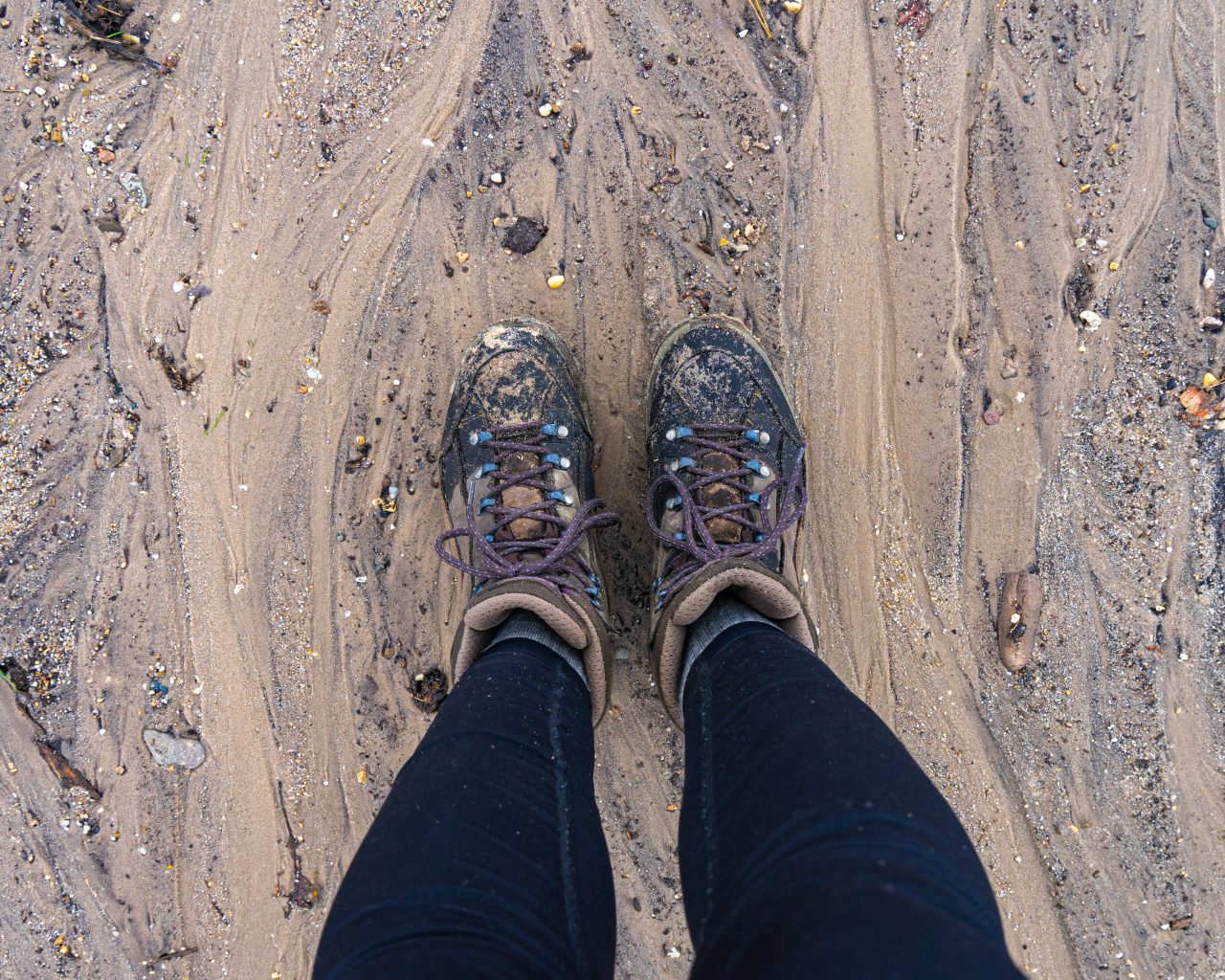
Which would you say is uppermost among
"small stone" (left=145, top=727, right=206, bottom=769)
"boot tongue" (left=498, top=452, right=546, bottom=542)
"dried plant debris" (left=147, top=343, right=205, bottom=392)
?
"dried plant debris" (left=147, top=343, right=205, bottom=392)

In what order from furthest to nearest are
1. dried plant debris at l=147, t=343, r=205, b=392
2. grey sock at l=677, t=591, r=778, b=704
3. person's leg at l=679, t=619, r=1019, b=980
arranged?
1. dried plant debris at l=147, t=343, r=205, b=392
2. grey sock at l=677, t=591, r=778, b=704
3. person's leg at l=679, t=619, r=1019, b=980

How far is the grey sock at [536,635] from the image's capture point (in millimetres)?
1632

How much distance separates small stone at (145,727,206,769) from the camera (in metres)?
1.98

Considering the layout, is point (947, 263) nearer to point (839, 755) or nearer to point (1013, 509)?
point (1013, 509)

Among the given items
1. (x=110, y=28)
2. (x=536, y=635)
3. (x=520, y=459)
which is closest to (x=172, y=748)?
(x=536, y=635)

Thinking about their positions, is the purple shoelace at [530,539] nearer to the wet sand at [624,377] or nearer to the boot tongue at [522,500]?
the boot tongue at [522,500]

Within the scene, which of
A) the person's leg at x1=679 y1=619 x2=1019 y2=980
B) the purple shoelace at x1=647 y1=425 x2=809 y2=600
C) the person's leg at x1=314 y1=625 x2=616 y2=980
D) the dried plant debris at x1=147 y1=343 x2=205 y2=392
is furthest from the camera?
the dried plant debris at x1=147 y1=343 x2=205 y2=392

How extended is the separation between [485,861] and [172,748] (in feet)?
4.42

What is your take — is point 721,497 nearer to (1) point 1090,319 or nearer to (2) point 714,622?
(2) point 714,622

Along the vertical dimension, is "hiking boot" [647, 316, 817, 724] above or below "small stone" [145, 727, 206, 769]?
above

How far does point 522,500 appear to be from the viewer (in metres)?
1.88

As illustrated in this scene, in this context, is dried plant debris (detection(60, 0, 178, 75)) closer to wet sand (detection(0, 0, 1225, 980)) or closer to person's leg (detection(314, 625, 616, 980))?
wet sand (detection(0, 0, 1225, 980))

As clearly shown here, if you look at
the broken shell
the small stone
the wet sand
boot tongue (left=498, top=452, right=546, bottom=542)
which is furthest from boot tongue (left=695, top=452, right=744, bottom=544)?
the small stone

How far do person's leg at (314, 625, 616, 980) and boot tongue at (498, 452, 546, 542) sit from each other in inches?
18.8
